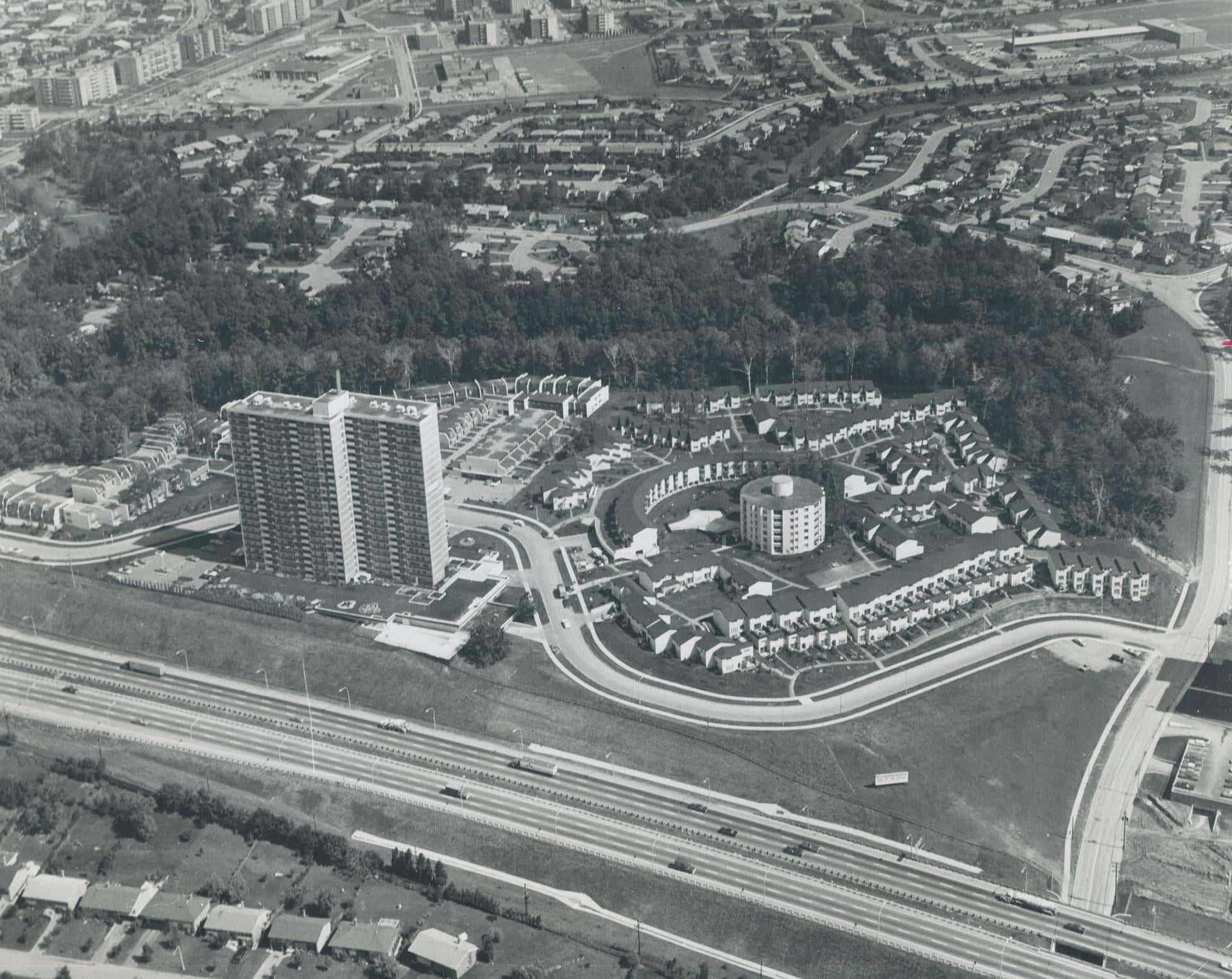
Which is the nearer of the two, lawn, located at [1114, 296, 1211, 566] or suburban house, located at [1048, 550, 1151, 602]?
suburban house, located at [1048, 550, 1151, 602]

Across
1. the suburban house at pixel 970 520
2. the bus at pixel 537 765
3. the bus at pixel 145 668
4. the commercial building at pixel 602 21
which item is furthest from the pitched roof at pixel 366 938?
the commercial building at pixel 602 21

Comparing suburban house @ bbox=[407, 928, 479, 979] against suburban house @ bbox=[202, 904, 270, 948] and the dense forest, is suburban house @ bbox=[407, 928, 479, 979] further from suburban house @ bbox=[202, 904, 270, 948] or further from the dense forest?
the dense forest

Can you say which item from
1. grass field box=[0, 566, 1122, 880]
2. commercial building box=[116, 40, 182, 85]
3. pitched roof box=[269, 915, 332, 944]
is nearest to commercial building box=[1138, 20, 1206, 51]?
commercial building box=[116, 40, 182, 85]

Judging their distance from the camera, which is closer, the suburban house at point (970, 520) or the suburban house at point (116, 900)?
the suburban house at point (116, 900)

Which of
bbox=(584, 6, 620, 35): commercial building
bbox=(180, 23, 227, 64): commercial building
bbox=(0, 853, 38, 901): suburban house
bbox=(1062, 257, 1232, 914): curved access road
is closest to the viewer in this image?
bbox=(0, 853, 38, 901): suburban house

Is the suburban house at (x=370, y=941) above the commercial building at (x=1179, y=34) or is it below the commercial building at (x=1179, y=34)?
below

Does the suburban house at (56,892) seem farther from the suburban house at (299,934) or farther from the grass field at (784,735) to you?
the grass field at (784,735)

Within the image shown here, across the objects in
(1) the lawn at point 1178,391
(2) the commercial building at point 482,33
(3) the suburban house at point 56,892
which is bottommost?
(3) the suburban house at point 56,892
